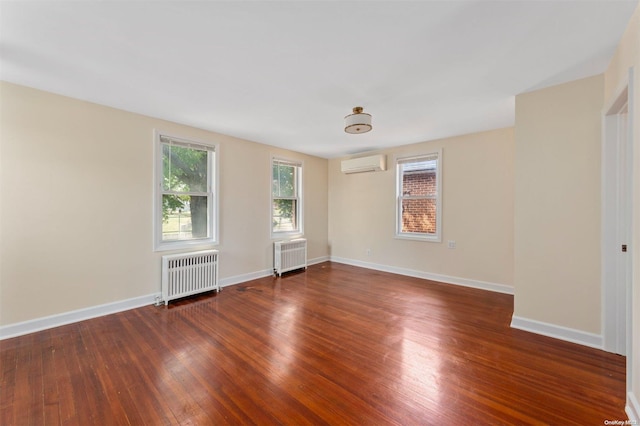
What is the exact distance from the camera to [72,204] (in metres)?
2.77

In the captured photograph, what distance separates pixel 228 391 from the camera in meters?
1.74

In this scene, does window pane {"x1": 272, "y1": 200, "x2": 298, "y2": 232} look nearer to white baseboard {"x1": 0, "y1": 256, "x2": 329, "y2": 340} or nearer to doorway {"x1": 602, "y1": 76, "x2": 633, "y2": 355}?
white baseboard {"x1": 0, "y1": 256, "x2": 329, "y2": 340}

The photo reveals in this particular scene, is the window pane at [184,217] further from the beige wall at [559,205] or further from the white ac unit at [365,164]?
the beige wall at [559,205]

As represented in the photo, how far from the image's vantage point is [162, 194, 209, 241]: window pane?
3555 millimetres

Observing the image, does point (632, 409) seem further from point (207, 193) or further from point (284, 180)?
point (284, 180)

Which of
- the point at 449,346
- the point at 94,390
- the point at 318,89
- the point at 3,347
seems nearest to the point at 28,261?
the point at 3,347

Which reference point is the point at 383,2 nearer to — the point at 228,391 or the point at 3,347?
the point at 228,391

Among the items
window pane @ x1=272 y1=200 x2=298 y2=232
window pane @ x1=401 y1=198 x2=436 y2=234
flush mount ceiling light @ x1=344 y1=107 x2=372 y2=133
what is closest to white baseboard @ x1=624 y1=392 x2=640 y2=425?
flush mount ceiling light @ x1=344 y1=107 x2=372 y2=133

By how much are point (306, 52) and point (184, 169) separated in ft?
8.85

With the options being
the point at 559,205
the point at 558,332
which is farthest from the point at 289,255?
the point at 559,205

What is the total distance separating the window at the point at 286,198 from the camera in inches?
197

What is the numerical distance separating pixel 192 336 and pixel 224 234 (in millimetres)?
1890

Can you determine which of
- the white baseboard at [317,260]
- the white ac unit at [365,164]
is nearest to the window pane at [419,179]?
the white ac unit at [365,164]

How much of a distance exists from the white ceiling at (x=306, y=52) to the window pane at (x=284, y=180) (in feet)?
6.42
